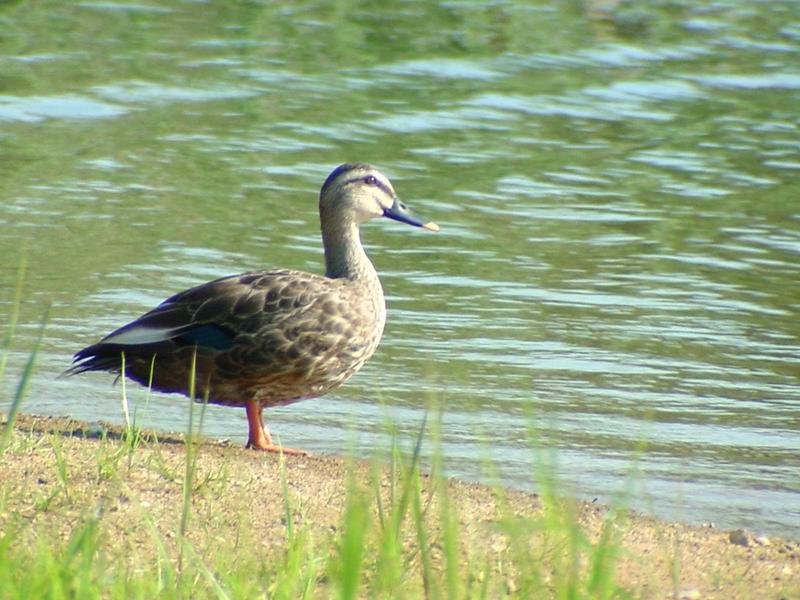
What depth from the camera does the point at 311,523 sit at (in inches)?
188

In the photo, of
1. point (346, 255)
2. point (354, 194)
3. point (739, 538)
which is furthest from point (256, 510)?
point (354, 194)

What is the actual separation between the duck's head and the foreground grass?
1348mm

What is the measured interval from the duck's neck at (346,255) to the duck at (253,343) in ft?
0.94

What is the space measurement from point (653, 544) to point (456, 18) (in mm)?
12343

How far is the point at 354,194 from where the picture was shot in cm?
724

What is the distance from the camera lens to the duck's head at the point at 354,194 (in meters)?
7.23

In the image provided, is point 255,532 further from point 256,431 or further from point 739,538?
point 739,538

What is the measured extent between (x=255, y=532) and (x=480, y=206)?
641cm

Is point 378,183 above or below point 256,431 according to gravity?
above

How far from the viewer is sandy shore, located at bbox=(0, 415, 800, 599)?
4.69m

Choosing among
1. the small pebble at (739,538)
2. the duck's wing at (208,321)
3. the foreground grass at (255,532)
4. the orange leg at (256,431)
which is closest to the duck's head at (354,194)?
the duck's wing at (208,321)

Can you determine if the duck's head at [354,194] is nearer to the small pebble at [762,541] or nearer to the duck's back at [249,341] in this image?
the duck's back at [249,341]

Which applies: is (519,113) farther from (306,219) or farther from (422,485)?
(422,485)

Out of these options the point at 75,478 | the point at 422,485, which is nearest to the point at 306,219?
the point at 422,485
